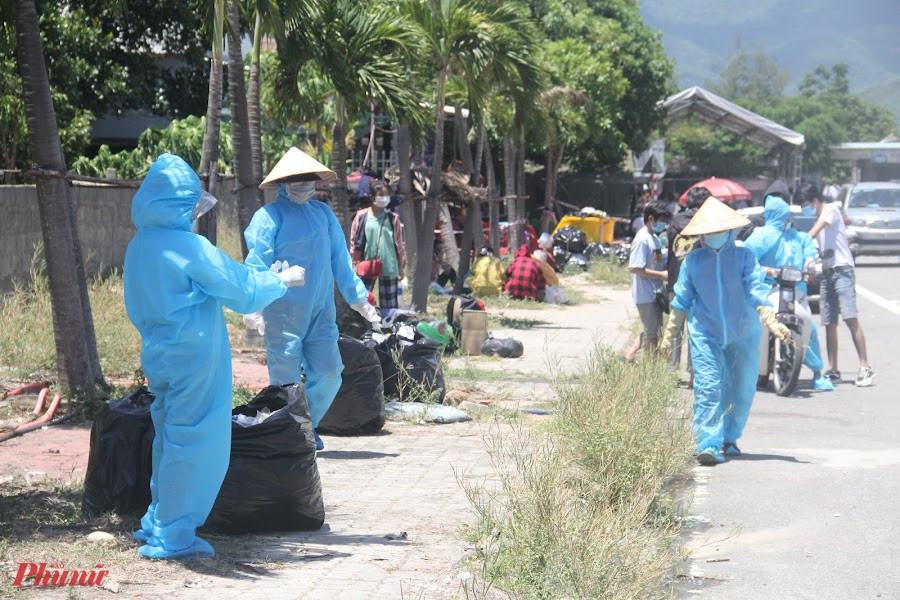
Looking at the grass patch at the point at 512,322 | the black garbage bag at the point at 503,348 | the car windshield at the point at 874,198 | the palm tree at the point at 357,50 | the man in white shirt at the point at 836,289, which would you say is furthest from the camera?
the car windshield at the point at 874,198

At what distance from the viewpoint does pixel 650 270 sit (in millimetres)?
11297

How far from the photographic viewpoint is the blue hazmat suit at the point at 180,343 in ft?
16.7

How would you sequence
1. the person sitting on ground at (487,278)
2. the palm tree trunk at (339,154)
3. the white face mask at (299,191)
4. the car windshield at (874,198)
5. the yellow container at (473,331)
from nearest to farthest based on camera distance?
the white face mask at (299,191), the yellow container at (473,331), the palm tree trunk at (339,154), the person sitting on ground at (487,278), the car windshield at (874,198)

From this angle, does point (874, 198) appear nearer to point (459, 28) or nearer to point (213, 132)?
point (459, 28)

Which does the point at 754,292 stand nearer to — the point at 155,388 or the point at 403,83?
the point at 155,388

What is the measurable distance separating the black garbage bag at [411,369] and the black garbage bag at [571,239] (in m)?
17.1

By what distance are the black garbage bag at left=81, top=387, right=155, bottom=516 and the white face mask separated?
88.4 inches

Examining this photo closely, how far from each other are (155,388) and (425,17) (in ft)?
31.4

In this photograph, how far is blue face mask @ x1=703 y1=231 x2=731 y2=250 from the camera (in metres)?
8.12

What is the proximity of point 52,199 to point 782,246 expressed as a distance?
6.86m

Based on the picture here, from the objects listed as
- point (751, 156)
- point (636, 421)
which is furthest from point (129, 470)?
point (751, 156)

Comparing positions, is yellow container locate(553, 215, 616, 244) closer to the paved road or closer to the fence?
the fence

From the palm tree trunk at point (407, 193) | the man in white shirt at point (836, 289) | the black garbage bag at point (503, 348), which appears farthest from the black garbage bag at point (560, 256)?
the man in white shirt at point (836, 289)

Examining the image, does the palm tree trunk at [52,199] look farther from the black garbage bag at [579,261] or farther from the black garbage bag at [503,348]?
the black garbage bag at [579,261]
